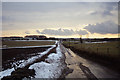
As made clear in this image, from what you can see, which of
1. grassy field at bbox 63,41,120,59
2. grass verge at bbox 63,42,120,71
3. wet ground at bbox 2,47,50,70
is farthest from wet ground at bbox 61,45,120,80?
wet ground at bbox 2,47,50,70

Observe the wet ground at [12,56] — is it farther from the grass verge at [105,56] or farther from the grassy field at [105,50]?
the grassy field at [105,50]

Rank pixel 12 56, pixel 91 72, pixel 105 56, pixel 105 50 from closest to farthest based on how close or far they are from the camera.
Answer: pixel 91 72
pixel 105 56
pixel 12 56
pixel 105 50

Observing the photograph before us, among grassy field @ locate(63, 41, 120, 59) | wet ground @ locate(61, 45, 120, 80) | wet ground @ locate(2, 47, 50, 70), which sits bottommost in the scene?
wet ground @ locate(2, 47, 50, 70)

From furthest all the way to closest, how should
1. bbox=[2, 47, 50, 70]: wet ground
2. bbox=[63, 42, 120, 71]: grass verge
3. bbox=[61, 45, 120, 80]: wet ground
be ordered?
bbox=[2, 47, 50, 70]: wet ground
bbox=[63, 42, 120, 71]: grass verge
bbox=[61, 45, 120, 80]: wet ground

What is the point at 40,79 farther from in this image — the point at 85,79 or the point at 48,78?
the point at 85,79

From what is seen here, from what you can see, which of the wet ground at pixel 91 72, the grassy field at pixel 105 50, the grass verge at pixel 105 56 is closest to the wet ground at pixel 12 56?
the wet ground at pixel 91 72

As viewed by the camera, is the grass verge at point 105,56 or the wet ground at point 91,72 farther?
the grass verge at point 105,56

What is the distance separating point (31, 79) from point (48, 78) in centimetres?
123

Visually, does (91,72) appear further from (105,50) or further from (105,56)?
(105,50)

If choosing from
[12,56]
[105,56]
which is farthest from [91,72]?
[12,56]

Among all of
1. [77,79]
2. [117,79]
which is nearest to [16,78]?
[77,79]

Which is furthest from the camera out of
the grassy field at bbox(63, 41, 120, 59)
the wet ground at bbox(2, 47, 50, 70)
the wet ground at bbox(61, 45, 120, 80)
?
the grassy field at bbox(63, 41, 120, 59)

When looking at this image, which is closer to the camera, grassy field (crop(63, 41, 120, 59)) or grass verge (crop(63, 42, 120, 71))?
grass verge (crop(63, 42, 120, 71))

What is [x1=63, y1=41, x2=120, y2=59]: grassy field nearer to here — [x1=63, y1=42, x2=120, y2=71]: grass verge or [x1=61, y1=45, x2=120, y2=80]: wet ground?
[x1=63, y1=42, x2=120, y2=71]: grass verge
